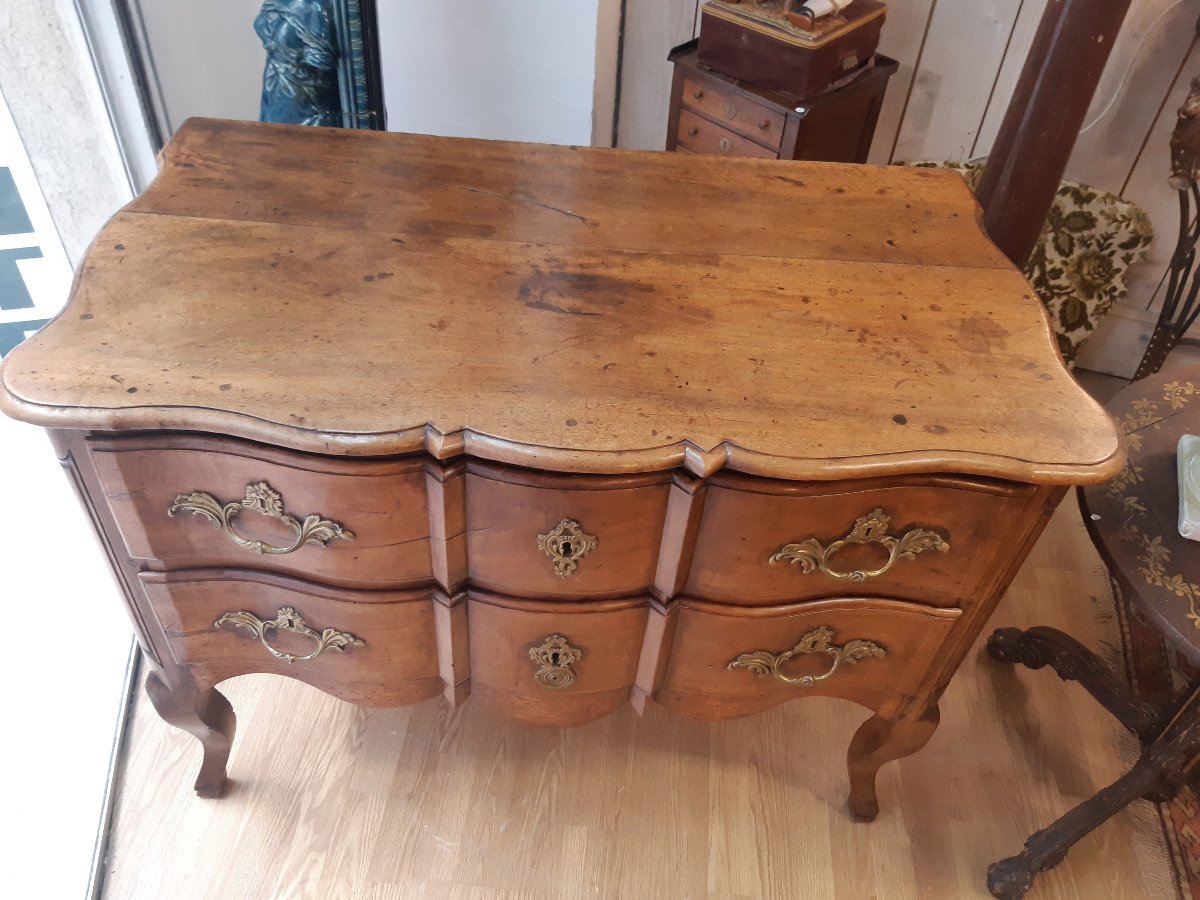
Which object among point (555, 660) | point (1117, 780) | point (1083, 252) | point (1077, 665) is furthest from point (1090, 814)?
point (1083, 252)

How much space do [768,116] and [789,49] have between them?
12 centimetres

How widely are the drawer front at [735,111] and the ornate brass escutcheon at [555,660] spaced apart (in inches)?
42.2

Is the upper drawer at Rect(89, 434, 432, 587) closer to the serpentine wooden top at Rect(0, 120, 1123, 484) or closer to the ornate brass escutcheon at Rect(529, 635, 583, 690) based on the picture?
the serpentine wooden top at Rect(0, 120, 1123, 484)

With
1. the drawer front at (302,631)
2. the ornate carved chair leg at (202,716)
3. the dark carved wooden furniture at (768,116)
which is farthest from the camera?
the dark carved wooden furniture at (768,116)

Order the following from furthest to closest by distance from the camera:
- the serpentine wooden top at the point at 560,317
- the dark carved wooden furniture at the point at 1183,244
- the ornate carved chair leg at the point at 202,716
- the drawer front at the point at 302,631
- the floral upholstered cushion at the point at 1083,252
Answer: the floral upholstered cushion at the point at 1083,252 → the dark carved wooden furniture at the point at 1183,244 → the ornate carved chair leg at the point at 202,716 → the drawer front at the point at 302,631 → the serpentine wooden top at the point at 560,317

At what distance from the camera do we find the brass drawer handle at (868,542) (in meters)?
0.98

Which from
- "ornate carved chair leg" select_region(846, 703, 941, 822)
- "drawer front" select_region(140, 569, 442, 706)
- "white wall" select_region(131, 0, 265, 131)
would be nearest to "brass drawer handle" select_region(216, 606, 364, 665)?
"drawer front" select_region(140, 569, 442, 706)

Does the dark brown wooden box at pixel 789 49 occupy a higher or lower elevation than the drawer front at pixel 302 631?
higher

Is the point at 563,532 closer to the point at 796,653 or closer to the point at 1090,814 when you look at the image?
the point at 796,653

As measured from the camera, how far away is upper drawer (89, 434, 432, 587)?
92cm

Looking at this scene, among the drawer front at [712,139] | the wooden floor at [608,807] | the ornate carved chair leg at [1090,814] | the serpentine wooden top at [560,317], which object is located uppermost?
the serpentine wooden top at [560,317]

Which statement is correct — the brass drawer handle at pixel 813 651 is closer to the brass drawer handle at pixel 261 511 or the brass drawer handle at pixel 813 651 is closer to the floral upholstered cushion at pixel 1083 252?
the brass drawer handle at pixel 261 511

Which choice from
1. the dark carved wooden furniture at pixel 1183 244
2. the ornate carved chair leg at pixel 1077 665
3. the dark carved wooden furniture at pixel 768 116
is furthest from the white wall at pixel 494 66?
the ornate carved chair leg at pixel 1077 665

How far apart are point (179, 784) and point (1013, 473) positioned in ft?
4.15
